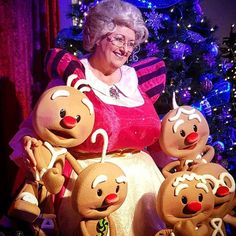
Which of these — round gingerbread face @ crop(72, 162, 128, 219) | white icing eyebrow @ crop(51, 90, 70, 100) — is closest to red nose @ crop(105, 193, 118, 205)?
round gingerbread face @ crop(72, 162, 128, 219)

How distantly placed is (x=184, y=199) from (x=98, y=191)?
1.01ft

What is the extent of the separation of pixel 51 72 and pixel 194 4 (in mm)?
1275

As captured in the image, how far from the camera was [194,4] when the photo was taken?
240 centimetres

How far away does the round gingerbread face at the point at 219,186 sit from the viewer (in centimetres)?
137

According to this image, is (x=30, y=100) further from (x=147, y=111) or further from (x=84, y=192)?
(x=84, y=192)

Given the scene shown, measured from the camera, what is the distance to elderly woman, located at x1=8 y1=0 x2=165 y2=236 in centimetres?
142

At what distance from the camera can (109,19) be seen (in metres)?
1.57

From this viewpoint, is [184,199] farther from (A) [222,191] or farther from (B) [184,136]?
(B) [184,136]

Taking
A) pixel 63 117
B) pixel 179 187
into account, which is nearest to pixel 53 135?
pixel 63 117

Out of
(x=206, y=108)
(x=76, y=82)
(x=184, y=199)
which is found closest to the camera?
(x=184, y=199)

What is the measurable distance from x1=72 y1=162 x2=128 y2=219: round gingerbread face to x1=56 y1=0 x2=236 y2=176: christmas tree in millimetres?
991

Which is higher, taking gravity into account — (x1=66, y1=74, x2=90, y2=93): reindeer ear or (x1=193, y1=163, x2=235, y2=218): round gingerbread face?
(x1=66, y1=74, x2=90, y2=93): reindeer ear

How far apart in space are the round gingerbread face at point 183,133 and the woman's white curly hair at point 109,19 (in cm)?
42

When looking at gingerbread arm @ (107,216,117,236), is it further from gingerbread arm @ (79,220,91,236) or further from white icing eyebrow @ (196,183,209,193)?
white icing eyebrow @ (196,183,209,193)
